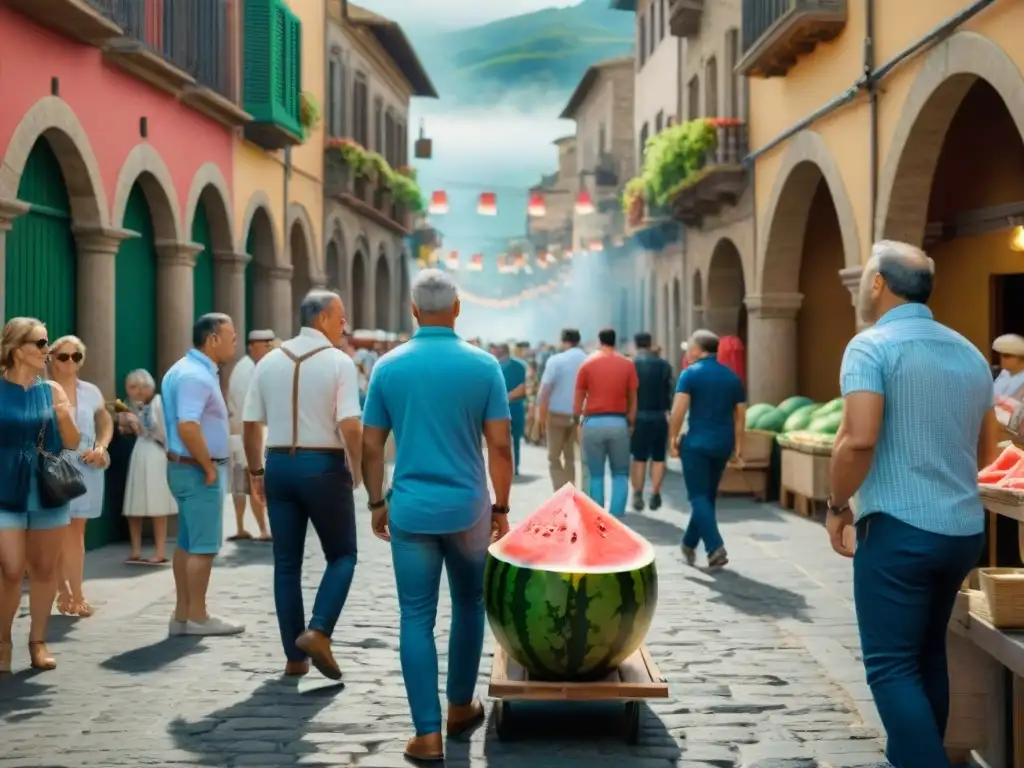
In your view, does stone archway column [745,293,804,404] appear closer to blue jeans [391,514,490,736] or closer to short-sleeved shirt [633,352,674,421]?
short-sleeved shirt [633,352,674,421]

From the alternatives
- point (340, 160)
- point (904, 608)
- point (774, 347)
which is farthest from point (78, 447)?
point (340, 160)

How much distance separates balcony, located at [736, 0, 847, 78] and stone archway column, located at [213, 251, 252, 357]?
22.3ft

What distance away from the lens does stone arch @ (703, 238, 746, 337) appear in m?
23.5

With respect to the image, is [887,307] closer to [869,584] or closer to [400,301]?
[869,584]

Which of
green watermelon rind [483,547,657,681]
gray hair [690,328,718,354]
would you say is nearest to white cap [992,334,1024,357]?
gray hair [690,328,718,354]

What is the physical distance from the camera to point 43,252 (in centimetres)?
1129

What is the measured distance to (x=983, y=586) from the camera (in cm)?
500

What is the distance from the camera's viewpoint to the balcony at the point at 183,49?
1212cm

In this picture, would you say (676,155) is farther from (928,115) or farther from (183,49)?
(928,115)

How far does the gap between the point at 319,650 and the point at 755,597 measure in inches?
144

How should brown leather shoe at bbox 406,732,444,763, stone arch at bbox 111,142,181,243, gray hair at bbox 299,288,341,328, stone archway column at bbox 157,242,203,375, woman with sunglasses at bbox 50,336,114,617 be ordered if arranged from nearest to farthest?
brown leather shoe at bbox 406,732,444,763
gray hair at bbox 299,288,341,328
woman with sunglasses at bbox 50,336,114,617
stone arch at bbox 111,142,181,243
stone archway column at bbox 157,242,203,375

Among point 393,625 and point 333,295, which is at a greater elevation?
point 333,295

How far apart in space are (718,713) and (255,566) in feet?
17.3

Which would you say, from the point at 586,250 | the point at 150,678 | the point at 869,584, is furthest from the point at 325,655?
the point at 586,250
